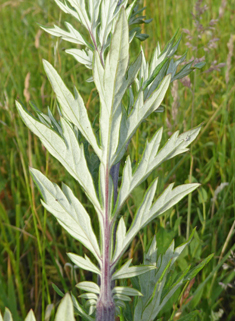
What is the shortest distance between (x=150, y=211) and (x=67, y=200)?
0.14 m

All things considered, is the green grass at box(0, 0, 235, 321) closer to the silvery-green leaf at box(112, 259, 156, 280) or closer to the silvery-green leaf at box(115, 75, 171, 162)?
the silvery-green leaf at box(112, 259, 156, 280)

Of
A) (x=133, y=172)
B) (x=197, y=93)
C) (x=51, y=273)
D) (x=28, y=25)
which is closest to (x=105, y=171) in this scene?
(x=133, y=172)

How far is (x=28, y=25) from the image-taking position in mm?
3113

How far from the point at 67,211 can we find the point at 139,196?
0.84 metres

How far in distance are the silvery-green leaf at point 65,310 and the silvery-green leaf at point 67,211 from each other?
0.45 feet

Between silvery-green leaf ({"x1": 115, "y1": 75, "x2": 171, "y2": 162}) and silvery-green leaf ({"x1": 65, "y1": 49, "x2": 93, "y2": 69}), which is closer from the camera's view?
silvery-green leaf ({"x1": 115, "y1": 75, "x2": 171, "y2": 162})

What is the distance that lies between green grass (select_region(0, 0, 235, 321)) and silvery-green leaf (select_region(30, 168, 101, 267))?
1.47 ft

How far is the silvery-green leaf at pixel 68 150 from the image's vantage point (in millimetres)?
519

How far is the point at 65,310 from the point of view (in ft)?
1.33

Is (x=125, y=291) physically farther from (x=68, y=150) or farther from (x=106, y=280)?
(x=68, y=150)

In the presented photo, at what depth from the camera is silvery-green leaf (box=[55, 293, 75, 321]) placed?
1.32 ft

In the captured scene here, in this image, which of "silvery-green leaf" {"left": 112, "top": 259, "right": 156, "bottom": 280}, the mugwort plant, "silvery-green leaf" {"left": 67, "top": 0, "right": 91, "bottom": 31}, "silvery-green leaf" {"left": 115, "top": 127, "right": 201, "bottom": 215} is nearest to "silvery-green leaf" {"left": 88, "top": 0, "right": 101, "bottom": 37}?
"silvery-green leaf" {"left": 67, "top": 0, "right": 91, "bottom": 31}

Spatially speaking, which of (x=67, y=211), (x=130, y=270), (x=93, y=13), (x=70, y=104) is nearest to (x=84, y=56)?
(x=93, y=13)

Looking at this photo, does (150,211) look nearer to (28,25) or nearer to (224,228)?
(224,228)
